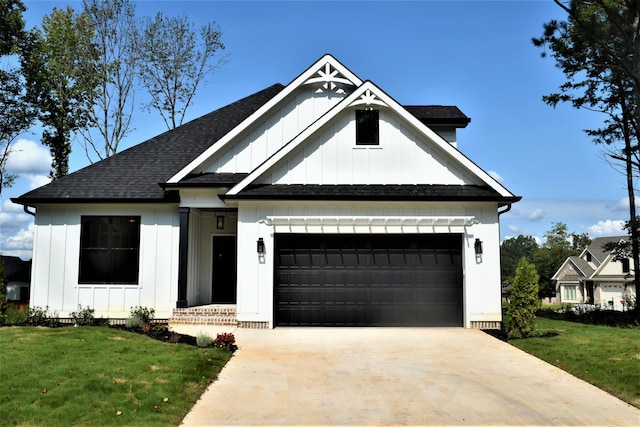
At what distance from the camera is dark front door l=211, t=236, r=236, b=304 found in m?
15.9

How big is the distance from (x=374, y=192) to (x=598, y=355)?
256 inches

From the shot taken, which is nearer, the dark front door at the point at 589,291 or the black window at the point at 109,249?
the black window at the point at 109,249

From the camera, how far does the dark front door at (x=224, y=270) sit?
15.9 metres

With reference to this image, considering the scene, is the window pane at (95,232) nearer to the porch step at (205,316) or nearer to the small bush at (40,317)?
the small bush at (40,317)

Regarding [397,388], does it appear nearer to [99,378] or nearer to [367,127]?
[99,378]

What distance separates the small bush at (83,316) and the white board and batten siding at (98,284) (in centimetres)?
18

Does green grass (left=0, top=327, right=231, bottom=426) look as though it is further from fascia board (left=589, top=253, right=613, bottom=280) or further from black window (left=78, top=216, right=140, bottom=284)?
fascia board (left=589, top=253, right=613, bottom=280)

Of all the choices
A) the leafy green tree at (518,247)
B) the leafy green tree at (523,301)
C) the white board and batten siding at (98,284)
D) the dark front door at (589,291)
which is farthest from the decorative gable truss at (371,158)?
the leafy green tree at (518,247)

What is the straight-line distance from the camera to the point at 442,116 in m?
17.5

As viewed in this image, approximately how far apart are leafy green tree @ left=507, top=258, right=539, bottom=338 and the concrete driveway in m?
0.90

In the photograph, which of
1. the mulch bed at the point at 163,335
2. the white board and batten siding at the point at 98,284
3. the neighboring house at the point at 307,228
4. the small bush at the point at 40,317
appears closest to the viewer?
the mulch bed at the point at 163,335

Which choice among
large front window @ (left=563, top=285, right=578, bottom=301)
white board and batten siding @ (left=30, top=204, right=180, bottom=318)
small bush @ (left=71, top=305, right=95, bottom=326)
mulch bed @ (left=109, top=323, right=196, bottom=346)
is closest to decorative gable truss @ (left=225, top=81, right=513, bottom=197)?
white board and batten siding @ (left=30, top=204, right=180, bottom=318)

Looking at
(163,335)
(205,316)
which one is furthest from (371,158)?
(163,335)

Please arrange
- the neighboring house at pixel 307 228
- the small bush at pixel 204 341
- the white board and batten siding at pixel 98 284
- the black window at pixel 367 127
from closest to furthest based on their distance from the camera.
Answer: the small bush at pixel 204 341 < the neighboring house at pixel 307 228 < the black window at pixel 367 127 < the white board and batten siding at pixel 98 284
